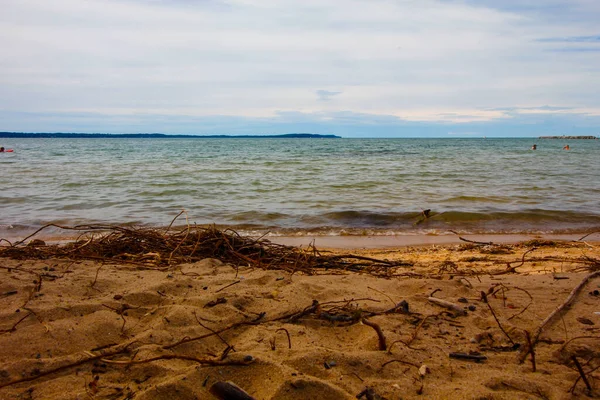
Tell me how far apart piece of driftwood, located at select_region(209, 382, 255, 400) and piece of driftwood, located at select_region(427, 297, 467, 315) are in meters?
1.64

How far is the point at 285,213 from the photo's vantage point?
8406 mm

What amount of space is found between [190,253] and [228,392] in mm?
2621

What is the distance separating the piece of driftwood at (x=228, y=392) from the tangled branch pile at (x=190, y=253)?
196 centimetres

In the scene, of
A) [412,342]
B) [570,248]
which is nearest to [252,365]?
[412,342]

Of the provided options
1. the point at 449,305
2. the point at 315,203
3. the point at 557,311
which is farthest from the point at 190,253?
the point at 315,203

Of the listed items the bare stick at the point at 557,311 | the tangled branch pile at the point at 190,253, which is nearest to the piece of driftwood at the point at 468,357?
the bare stick at the point at 557,311

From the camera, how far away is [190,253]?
4207 mm

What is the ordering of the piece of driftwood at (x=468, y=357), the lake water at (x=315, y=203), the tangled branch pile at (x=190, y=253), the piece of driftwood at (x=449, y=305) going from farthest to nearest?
1. the lake water at (x=315, y=203)
2. the tangled branch pile at (x=190, y=253)
3. the piece of driftwood at (x=449, y=305)
4. the piece of driftwood at (x=468, y=357)

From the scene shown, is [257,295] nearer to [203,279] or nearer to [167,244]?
[203,279]

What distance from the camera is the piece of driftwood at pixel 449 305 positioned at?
108 inches

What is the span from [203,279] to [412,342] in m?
1.77

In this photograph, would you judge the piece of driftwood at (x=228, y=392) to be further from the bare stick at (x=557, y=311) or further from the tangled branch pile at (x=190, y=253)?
the tangled branch pile at (x=190, y=253)

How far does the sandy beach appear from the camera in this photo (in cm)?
189

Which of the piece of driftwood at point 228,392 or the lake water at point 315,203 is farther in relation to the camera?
the lake water at point 315,203
